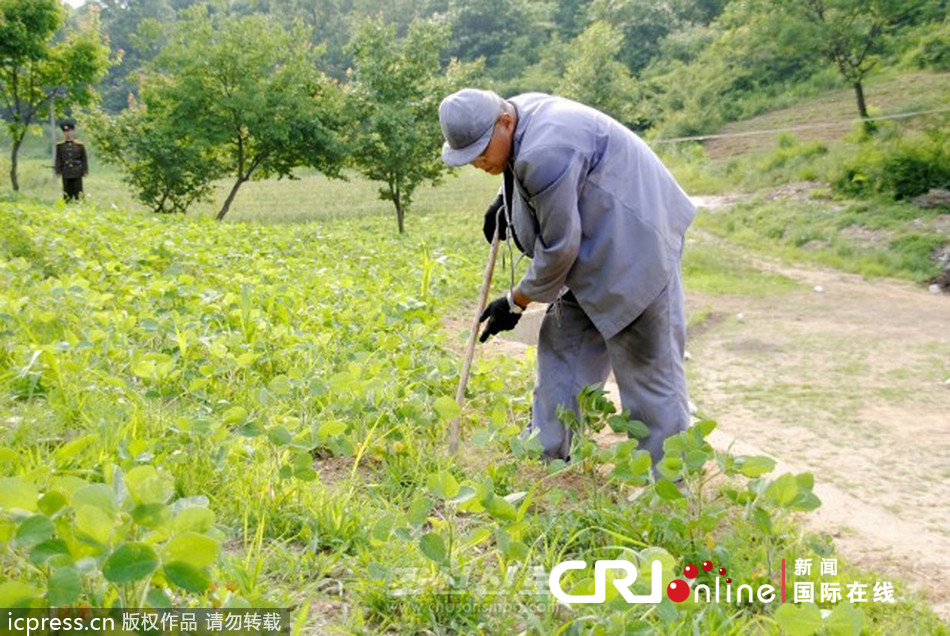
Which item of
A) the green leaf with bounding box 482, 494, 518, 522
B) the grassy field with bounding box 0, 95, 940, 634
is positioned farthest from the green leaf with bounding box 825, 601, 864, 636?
the green leaf with bounding box 482, 494, 518, 522

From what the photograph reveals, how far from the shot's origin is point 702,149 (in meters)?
22.0

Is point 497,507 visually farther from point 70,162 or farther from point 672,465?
Result: point 70,162

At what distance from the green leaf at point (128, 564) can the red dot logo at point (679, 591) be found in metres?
1.18

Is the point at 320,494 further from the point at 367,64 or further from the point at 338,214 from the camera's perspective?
the point at 338,214

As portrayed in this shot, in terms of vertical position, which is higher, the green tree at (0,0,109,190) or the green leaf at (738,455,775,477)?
the green tree at (0,0,109,190)

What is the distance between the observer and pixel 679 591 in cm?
199

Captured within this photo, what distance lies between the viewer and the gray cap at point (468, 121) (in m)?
2.83

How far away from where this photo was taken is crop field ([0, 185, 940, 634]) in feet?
4.86

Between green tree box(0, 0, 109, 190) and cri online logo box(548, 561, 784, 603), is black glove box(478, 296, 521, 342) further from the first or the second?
green tree box(0, 0, 109, 190)

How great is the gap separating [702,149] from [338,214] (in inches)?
402

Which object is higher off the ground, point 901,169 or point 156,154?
point 156,154

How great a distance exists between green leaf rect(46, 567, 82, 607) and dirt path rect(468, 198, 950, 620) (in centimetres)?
236

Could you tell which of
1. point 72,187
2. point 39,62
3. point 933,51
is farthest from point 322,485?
point 933,51

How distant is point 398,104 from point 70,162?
505cm
